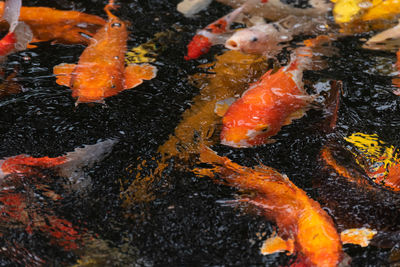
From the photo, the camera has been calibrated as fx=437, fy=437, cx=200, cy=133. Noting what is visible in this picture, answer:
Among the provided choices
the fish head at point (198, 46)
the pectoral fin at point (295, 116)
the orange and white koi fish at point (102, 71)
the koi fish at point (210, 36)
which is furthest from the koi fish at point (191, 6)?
the pectoral fin at point (295, 116)

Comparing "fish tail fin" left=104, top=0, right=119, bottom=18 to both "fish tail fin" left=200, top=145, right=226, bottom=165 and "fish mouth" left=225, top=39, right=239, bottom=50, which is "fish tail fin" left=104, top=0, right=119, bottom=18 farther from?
"fish tail fin" left=200, top=145, right=226, bottom=165

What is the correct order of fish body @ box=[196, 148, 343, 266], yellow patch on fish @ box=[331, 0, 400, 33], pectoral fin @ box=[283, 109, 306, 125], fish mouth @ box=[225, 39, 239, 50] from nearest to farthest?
fish body @ box=[196, 148, 343, 266] → pectoral fin @ box=[283, 109, 306, 125] → fish mouth @ box=[225, 39, 239, 50] → yellow patch on fish @ box=[331, 0, 400, 33]

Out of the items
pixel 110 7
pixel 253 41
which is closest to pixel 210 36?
pixel 253 41

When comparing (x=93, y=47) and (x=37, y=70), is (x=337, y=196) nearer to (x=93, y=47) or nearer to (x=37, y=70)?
(x=93, y=47)

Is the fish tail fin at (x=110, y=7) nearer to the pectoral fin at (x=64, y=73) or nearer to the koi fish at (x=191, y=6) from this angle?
the koi fish at (x=191, y=6)

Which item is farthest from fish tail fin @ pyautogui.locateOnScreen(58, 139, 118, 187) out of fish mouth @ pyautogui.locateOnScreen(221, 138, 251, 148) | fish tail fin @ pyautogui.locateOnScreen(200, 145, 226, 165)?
fish mouth @ pyautogui.locateOnScreen(221, 138, 251, 148)

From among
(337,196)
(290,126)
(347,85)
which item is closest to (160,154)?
(290,126)
